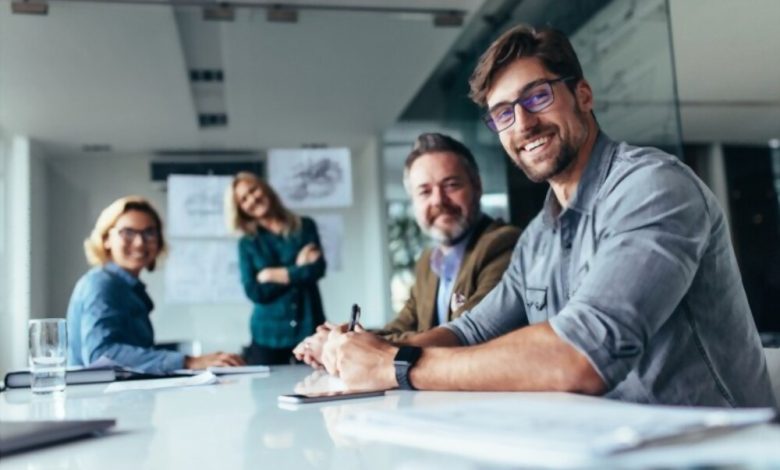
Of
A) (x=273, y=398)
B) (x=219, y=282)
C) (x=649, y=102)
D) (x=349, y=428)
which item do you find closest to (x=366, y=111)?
(x=219, y=282)

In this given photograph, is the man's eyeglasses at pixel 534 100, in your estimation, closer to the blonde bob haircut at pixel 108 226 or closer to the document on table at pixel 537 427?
the document on table at pixel 537 427

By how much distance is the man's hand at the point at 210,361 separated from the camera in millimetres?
2066

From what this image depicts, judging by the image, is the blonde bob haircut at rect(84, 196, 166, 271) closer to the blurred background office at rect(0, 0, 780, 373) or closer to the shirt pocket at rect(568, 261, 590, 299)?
the blurred background office at rect(0, 0, 780, 373)

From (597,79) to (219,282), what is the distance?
6.78 feet

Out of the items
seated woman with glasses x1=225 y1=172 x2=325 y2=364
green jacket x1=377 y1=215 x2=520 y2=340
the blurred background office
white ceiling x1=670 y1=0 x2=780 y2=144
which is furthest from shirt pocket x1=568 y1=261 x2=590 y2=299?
seated woman with glasses x1=225 y1=172 x2=325 y2=364

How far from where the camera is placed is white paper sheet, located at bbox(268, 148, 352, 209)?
3709mm

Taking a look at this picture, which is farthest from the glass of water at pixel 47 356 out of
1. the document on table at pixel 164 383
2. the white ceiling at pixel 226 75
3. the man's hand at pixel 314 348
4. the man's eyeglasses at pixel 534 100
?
the white ceiling at pixel 226 75

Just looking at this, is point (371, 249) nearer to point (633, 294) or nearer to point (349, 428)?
point (633, 294)

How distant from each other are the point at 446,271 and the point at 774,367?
105 centimetres

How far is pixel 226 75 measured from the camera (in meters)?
3.75

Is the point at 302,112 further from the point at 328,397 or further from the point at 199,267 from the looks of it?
the point at 328,397

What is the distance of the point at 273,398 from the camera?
3.98 ft

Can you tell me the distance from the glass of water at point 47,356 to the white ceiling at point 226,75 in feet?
6.44

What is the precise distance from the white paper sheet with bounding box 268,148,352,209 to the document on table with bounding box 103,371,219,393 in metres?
2.07
